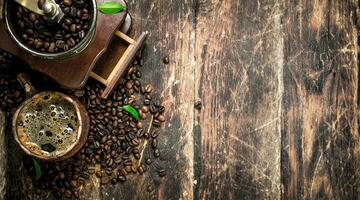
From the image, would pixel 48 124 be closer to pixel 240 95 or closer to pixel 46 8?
pixel 46 8

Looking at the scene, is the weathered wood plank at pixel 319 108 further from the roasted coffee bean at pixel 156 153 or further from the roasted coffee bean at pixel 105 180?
the roasted coffee bean at pixel 105 180

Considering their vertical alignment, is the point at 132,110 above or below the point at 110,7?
below

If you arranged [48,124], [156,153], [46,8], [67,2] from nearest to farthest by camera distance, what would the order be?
[46,8]
[67,2]
[48,124]
[156,153]

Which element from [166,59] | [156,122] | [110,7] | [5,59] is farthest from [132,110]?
[5,59]

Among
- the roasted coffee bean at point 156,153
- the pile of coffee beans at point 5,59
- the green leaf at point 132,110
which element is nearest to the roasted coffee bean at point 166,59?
the green leaf at point 132,110

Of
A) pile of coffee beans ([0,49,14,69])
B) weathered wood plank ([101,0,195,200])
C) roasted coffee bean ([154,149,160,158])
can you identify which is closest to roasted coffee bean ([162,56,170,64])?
weathered wood plank ([101,0,195,200])
